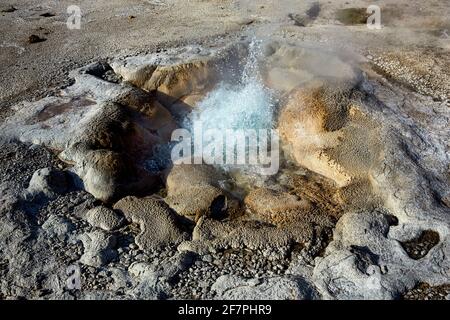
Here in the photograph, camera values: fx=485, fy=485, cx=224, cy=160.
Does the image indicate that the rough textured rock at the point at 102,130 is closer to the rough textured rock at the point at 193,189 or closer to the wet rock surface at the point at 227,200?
the wet rock surface at the point at 227,200

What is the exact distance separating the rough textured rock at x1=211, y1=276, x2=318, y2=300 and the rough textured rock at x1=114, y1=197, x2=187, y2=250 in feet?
1.98

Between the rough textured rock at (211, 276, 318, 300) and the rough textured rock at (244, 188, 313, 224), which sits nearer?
the rough textured rock at (211, 276, 318, 300)

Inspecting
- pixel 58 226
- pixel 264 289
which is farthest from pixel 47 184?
pixel 264 289

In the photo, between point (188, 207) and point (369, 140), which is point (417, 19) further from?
point (188, 207)

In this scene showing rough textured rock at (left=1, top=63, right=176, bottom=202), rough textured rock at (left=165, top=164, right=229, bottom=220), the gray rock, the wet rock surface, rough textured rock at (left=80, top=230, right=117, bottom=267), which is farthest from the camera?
rough textured rock at (left=1, top=63, right=176, bottom=202)

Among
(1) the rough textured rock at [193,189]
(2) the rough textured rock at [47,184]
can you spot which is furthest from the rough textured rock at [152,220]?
(2) the rough textured rock at [47,184]

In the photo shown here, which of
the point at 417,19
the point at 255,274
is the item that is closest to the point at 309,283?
the point at 255,274

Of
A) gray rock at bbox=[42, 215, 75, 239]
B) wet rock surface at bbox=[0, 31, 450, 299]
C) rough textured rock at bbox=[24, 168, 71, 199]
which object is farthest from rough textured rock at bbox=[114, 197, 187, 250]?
rough textured rock at bbox=[24, 168, 71, 199]

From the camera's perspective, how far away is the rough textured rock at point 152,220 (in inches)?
148

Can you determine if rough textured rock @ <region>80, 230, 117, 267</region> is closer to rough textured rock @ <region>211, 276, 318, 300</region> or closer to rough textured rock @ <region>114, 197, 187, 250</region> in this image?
rough textured rock @ <region>114, 197, 187, 250</region>

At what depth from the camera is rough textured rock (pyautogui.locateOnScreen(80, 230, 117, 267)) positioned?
3.60 meters

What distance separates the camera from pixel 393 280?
3373 mm

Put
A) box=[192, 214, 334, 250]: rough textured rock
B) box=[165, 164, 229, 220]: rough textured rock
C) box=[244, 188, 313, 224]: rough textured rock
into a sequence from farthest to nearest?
1. box=[165, 164, 229, 220]: rough textured rock
2. box=[244, 188, 313, 224]: rough textured rock
3. box=[192, 214, 334, 250]: rough textured rock

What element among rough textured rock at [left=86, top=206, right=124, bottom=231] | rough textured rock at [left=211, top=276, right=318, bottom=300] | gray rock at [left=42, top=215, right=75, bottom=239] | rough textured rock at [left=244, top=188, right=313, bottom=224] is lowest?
rough textured rock at [left=211, top=276, right=318, bottom=300]
